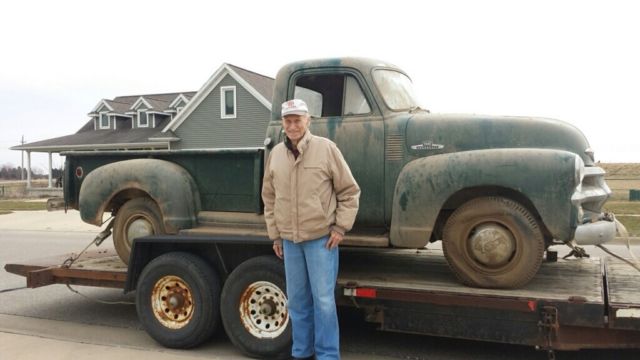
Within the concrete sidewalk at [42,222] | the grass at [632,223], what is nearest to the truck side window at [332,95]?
the grass at [632,223]

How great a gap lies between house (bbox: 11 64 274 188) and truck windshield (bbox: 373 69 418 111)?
18.3 metres

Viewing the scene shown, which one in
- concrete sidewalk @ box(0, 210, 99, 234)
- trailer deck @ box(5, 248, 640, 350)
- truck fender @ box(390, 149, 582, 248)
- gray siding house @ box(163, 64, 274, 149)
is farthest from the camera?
gray siding house @ box(163, 64, 274, 149)

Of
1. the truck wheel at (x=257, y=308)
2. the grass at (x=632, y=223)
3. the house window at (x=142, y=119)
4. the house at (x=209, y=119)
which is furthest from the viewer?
the house window at (x=142, y=119)

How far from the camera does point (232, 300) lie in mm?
4699

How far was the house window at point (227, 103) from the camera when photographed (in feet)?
83.8

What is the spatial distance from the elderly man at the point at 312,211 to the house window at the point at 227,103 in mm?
21977

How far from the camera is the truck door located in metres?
4.90

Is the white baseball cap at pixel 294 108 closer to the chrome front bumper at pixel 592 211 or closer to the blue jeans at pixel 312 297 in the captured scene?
the blue jeans at pixel 312 297

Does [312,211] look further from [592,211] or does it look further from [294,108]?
[592,211]

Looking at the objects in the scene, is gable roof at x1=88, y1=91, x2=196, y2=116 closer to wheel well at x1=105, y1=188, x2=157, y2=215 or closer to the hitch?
wheel well at x1=105, y1=188, x2=157, y2=215

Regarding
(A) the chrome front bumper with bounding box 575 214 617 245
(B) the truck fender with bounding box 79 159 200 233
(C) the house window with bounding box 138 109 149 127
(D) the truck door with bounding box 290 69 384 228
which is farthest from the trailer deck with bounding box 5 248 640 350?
(C) the house window with bounding box 138 109 149 127

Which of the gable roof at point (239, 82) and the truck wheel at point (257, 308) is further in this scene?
the gable roof at point (239, 82)

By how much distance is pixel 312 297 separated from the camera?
13.6 feet

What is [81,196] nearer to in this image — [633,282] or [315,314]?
[315,314]
